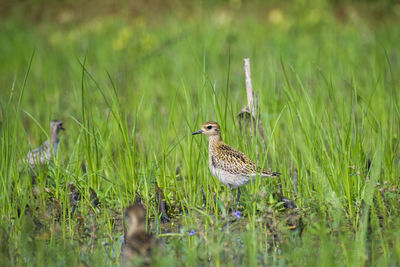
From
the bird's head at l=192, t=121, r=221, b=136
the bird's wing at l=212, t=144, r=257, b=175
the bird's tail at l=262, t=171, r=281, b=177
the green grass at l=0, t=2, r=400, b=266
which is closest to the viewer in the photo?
the green grass at l=0, t=2, r=400, b=266

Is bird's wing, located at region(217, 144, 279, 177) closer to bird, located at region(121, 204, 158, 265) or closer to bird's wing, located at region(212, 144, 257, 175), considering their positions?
bird's wing, located at region(212, 144, 257, 175)

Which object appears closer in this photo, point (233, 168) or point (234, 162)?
point (233, 168)

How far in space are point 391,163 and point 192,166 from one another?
202 cm

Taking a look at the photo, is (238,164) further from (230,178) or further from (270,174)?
(270,174)

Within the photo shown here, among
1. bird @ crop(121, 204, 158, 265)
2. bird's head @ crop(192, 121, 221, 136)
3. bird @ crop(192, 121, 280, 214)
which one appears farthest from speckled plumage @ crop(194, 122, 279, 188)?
bird @ crop(121, 204, 158, 265)

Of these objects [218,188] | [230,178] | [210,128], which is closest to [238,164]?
[230,178]

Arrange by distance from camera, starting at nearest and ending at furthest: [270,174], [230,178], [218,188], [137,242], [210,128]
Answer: [137,242]
[270,174]
[230,178]
[218,188]
[210,128]

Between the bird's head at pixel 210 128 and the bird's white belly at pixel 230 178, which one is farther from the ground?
the bird's head at pixel 210 128

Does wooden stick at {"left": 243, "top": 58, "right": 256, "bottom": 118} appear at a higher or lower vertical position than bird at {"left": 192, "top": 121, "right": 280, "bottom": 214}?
higher

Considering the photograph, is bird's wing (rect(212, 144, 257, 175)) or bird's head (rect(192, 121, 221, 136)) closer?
bird's wing (rect(212, 144, 257, 175))

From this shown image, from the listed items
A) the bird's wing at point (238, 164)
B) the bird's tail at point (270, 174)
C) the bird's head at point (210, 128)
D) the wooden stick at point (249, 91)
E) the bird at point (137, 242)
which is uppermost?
the wooden stick at point (249, 91)

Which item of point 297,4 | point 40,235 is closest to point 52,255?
point 40,235

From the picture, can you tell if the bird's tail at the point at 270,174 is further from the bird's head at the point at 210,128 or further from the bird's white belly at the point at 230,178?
the bird's head at the point at 210,128

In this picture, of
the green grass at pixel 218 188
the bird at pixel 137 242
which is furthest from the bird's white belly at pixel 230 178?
the bird at pixel 137 242
